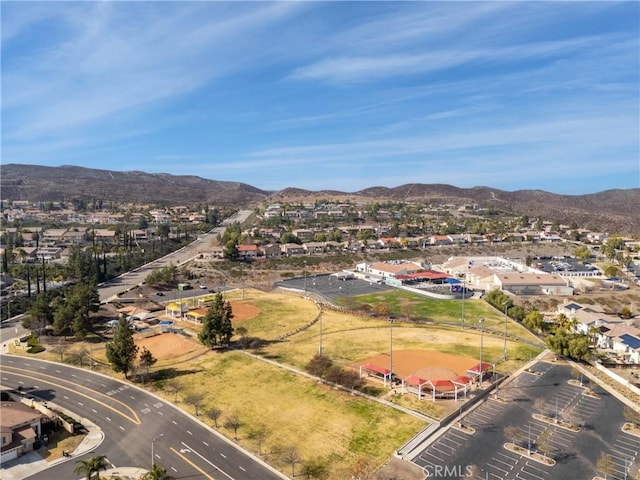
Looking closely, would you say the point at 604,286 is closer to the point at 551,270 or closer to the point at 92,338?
the point at 551,270

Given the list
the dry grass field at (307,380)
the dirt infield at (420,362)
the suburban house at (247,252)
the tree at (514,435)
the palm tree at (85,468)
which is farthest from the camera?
the suburban house at (247,252)

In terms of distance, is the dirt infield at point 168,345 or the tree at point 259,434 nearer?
the tree at point 259,434

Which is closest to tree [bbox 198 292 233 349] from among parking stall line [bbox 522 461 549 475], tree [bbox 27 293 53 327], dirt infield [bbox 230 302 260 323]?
dirt infield [bbox 230 302 260 323]

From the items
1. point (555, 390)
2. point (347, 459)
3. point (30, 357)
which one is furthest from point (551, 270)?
point (30, 357)

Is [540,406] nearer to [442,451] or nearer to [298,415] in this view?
[442,451]

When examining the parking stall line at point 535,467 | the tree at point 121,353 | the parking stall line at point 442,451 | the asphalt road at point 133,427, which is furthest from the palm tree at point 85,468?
the parking stall line at point 535,467

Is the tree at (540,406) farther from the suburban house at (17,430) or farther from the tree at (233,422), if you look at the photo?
the suburban house at (17,430)
